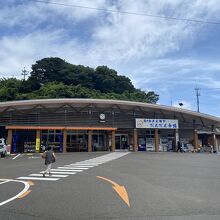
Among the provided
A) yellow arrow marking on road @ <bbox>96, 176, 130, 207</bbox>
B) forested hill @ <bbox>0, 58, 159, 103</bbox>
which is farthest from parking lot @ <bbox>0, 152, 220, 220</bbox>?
forested hill @ <bbox>0, 58, 159, 103</bbox>

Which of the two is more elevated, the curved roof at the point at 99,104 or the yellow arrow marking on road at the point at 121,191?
the curved roof at the point at 99,104

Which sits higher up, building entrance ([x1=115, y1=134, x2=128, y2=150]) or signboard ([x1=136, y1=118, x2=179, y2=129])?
signboard ([x1=136, y1=118, x2=179, y2=129])

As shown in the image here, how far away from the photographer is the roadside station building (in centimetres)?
3256

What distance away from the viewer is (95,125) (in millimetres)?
34188

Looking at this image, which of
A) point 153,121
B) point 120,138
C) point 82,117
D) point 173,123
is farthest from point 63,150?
point 173,123

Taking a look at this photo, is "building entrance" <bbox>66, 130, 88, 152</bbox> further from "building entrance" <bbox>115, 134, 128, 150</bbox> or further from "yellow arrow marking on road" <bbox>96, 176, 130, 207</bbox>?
"yellow arrow marking on road" <bbox>96, 176, 130, 207</bbox>

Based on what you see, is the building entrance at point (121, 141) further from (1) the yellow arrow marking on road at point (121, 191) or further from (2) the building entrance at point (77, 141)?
(1) the yellow arrow marking on road at point (121, 191)

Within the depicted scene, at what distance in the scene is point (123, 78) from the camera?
221 ft

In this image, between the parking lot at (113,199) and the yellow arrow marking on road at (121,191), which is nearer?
the parking lot at (113,199)

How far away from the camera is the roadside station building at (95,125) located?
32562mm

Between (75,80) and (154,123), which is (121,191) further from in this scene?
(75,80)

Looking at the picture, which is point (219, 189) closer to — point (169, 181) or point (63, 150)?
point (169, 181)

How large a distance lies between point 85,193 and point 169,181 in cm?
398

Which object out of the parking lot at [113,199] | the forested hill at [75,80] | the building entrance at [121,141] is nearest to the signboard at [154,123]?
the building entrance at [121,141]
